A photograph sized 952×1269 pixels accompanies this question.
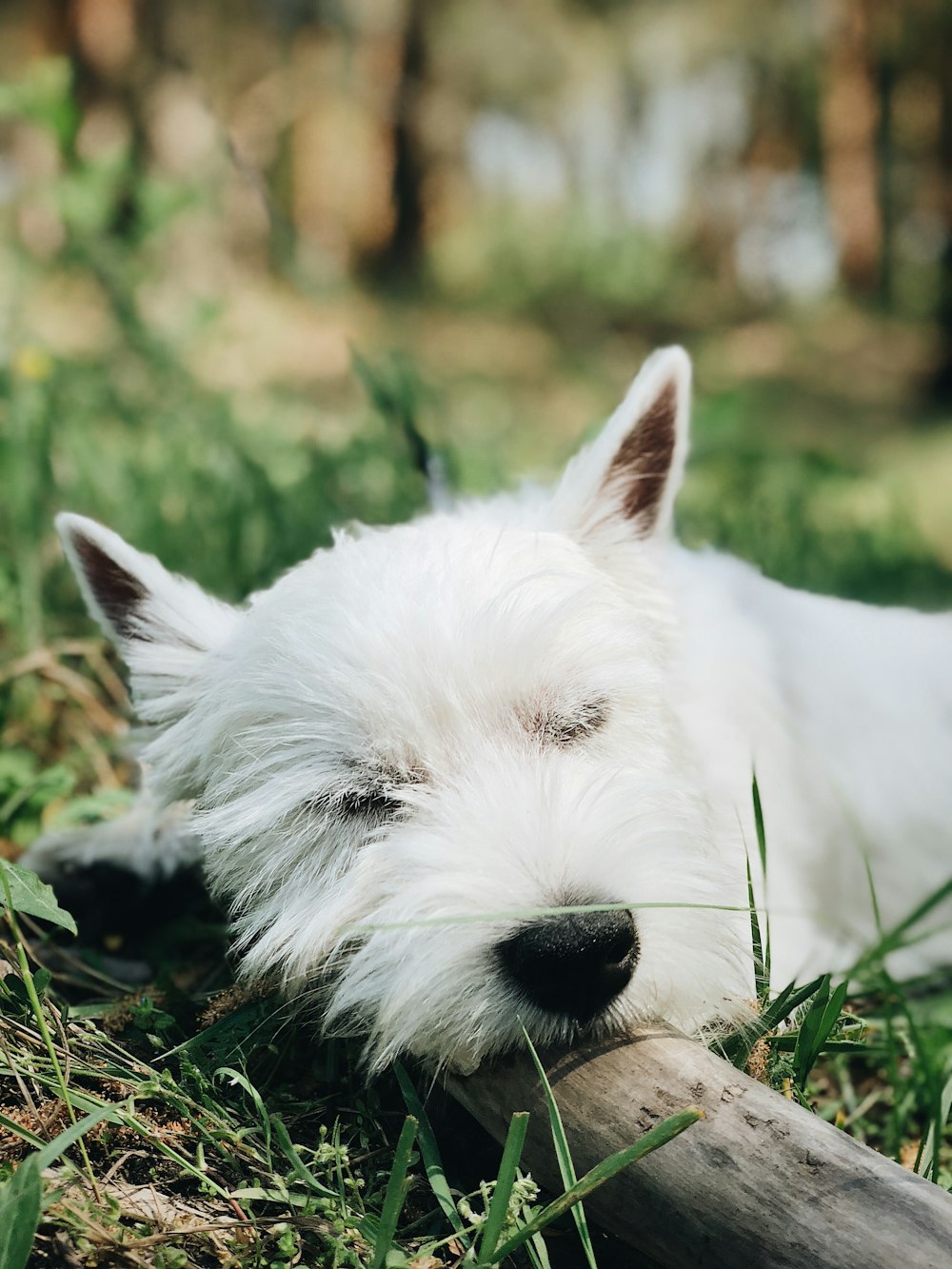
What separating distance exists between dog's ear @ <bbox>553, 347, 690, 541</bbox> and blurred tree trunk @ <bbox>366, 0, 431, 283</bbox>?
17.8m

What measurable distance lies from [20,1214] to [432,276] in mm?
19749

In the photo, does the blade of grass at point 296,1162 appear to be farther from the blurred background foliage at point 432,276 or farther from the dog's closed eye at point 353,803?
the blurred background foliage at point 432,276

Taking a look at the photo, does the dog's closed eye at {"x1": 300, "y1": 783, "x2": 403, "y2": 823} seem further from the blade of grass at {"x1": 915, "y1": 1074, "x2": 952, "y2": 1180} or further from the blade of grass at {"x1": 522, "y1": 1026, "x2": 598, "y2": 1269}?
the blade of grass at {"x1": 915, "y1": 1074, "x2": 952, "y2": 1180}

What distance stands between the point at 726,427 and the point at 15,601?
303cm

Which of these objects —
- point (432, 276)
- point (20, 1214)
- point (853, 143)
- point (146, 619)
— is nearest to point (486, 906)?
point (20, 1214)

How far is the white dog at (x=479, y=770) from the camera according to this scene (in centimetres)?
174

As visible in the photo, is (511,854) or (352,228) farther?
(352,228)

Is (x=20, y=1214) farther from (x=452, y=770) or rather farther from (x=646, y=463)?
(x=646, y=463)

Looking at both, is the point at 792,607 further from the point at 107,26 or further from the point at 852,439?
the point at 107,26

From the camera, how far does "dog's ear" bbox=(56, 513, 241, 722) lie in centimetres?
243

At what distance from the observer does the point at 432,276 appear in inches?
776

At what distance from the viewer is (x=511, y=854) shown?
1.80 m

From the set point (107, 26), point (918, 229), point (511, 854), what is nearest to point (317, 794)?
point (511, 854)

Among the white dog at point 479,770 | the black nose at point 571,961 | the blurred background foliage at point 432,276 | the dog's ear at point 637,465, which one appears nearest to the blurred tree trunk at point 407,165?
the blurred background foliage at point 432,276
